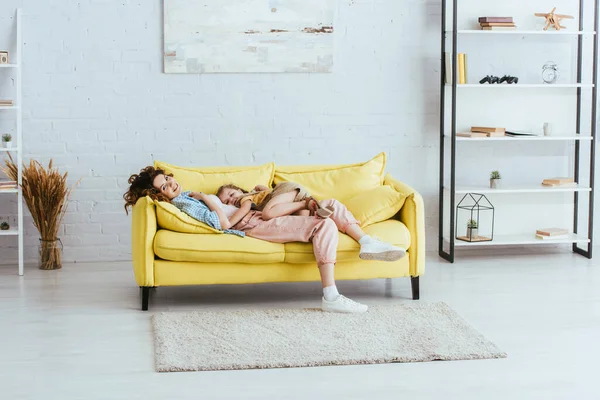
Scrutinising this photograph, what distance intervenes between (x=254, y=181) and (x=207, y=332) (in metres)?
1.27

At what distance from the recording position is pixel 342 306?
4449mm

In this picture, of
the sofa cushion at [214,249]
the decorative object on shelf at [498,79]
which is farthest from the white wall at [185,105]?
the sofa cushion at [214,249]

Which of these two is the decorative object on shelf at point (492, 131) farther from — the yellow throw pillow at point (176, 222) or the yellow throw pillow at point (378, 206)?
the yellow throw pillow at point (176, 222)

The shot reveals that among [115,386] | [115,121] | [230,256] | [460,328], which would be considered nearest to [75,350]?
[115,386]

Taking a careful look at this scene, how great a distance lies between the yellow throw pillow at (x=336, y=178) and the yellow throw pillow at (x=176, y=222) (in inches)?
30.1

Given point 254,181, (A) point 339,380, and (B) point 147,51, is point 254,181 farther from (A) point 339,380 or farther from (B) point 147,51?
(A) point 339,380

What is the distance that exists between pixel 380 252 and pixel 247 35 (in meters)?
2.03

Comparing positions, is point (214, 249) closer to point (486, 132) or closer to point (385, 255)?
point (385, 255)

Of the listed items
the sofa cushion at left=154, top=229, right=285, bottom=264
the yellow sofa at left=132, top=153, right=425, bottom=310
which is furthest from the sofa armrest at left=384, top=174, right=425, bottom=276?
the sofa cushion at left=154, top=229, right=285, bottom=264

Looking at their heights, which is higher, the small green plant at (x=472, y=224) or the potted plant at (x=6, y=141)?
the potted plant at (x=6, y=141)

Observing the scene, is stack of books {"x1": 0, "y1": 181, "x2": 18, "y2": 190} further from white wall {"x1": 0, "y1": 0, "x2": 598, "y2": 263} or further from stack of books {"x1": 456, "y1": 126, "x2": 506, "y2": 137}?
stack of books {"x1": 456, "y1": 126, "x2": 506, "y2": 137}

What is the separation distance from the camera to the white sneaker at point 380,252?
446cm

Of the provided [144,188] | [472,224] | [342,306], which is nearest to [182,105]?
[144,188]

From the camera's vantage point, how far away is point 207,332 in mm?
4121
